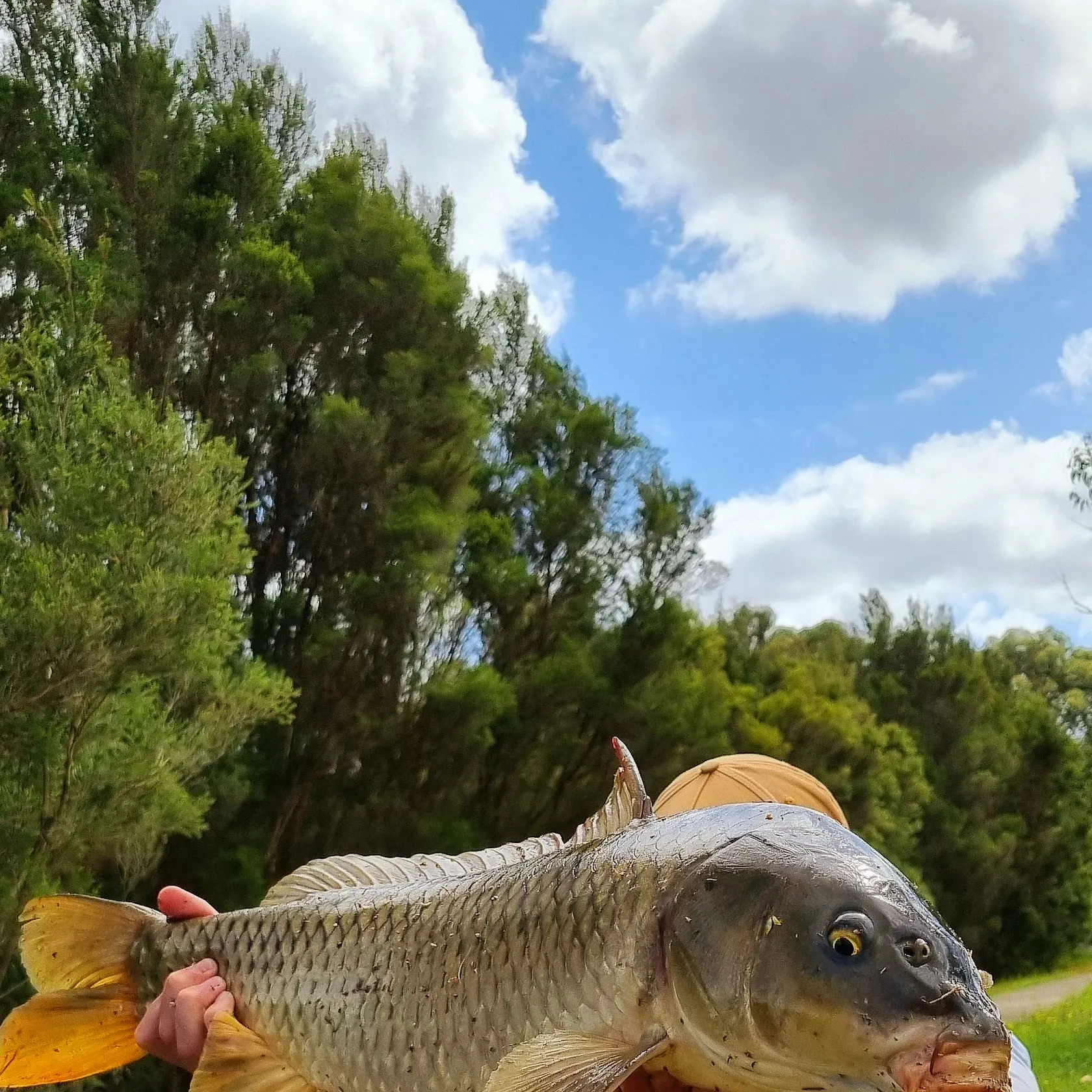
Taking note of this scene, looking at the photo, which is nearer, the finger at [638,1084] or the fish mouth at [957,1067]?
the fish mouth at [957,1067]

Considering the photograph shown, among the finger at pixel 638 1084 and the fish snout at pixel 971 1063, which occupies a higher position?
the fish snout at pixel 971 1063

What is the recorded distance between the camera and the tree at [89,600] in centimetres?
642

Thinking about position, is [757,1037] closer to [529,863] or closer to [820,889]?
[820,889]

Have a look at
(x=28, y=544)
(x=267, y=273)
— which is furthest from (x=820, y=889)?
(x=267, y=273)

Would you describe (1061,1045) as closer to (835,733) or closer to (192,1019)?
(835,733)

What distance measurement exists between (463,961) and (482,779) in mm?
13427

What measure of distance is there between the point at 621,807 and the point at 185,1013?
95 centimetres

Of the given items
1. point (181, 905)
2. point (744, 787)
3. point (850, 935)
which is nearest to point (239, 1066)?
point (181, 905)

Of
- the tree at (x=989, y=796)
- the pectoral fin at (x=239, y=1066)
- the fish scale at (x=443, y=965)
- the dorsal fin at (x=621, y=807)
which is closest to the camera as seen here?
the fish scale at (x=443, y=965)

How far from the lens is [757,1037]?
1148 millimetres

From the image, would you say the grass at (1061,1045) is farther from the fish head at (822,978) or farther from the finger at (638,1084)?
the fish head at (822,978)

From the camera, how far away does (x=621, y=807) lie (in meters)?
1.52

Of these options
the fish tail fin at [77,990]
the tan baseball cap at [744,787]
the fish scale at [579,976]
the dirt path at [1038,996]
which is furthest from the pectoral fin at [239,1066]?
the dirt path at [1038,996]

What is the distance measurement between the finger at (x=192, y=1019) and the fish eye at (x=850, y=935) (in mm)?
1221
